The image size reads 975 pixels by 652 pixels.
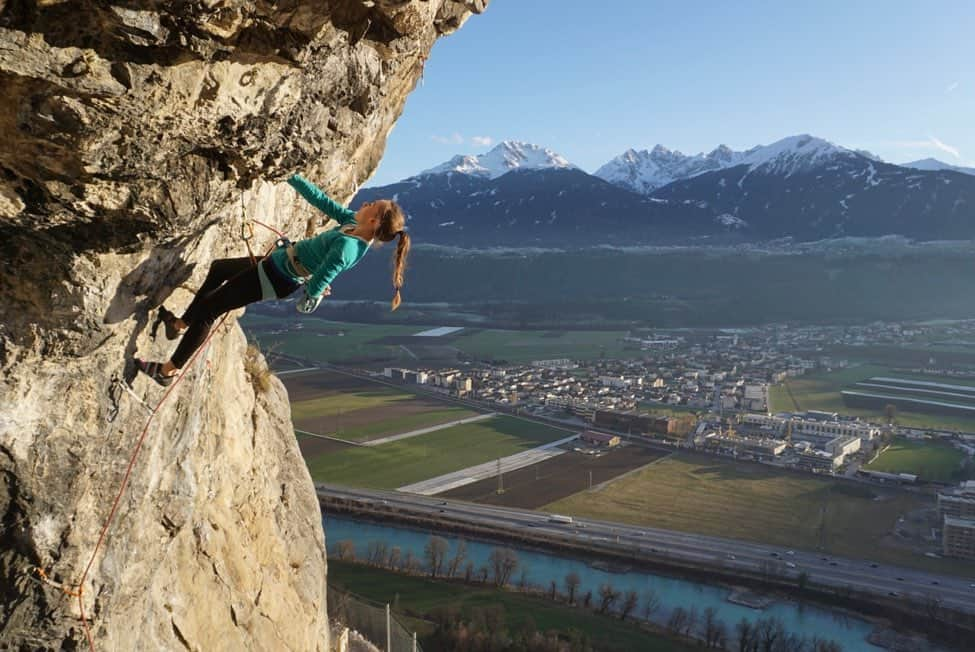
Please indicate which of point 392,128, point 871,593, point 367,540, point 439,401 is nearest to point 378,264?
point 439,401

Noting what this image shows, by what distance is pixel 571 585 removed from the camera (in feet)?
91.9

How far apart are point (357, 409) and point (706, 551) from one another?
3117 cm

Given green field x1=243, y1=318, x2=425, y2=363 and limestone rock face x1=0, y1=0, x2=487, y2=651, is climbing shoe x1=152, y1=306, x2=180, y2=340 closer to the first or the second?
limestone rock face x1=0, y1=0, x2=487, y2=651

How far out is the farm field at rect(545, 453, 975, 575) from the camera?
3153 cm

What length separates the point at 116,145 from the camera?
3430mm

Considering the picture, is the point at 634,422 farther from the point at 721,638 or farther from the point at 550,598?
the point at 721,638

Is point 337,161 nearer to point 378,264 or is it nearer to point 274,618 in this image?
point 274,618

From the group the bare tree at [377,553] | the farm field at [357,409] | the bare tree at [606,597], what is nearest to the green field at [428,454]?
the farm field at [357,409]

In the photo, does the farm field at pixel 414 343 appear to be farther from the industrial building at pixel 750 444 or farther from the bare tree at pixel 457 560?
the bare tree at pixel 457 560

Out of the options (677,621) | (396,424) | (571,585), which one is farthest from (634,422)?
(677,621)

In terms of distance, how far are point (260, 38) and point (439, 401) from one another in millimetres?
56843

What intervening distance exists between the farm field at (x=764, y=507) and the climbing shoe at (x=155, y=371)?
31.7 meters

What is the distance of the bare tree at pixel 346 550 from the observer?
98.5 feet

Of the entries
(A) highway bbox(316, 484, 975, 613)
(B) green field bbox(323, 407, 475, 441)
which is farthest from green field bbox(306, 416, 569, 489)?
(A) highway bbox(316, 484, 975, 613)
